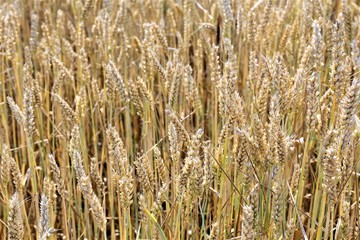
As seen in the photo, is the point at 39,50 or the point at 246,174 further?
the point at 39,50

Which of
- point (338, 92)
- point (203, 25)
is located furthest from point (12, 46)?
point (338, 92)

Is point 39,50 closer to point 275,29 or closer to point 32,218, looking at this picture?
point 32,218

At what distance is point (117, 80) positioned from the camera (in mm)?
1244

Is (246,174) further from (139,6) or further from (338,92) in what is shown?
(139,6)

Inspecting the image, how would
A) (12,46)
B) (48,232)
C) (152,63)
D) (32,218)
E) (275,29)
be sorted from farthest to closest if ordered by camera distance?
1. (275,29)
2. (32,218)
3. (12,46)
4. (152,63)
5. (48,232)

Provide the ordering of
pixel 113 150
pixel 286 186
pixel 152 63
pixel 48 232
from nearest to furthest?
pixel 48 232
pixel 113 150
pixel 286 186
pixel 152 63

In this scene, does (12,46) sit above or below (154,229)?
above

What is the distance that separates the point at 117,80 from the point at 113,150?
31cm

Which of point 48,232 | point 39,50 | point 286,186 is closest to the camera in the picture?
point 48,232

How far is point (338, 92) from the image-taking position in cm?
102

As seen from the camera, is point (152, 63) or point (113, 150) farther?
point (152, 63)

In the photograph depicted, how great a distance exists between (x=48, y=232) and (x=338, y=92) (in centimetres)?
58

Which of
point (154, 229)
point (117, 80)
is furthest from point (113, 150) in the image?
point (117, 80)

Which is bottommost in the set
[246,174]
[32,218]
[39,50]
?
[32,218]
